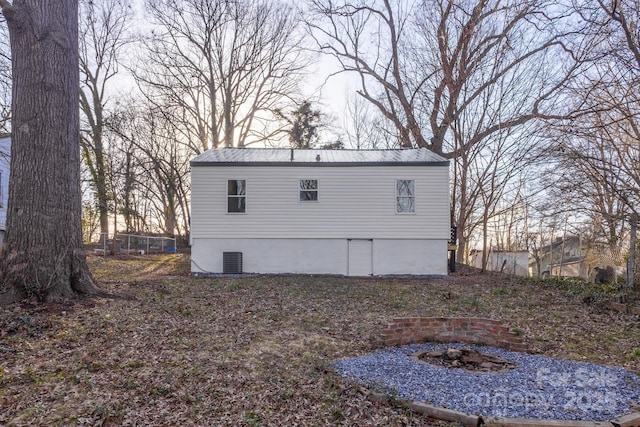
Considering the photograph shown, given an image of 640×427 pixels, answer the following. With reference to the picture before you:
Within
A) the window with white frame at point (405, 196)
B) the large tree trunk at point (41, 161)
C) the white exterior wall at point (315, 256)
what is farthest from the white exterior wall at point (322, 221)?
the large tree trunk at point (41, 161)

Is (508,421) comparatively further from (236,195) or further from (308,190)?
(236,195)

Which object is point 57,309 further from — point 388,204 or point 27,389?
point 388,204

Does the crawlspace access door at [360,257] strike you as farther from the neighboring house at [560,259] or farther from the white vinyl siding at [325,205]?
the neighboring house at [560,259]

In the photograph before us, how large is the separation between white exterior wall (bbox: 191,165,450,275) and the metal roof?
170 mm

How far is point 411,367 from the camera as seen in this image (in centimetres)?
442

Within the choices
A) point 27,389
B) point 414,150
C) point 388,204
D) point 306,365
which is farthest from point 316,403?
point 414,150

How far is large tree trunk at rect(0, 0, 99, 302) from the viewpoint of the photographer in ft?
19.1

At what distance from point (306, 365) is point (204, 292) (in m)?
4.85

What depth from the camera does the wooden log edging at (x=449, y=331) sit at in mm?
5473

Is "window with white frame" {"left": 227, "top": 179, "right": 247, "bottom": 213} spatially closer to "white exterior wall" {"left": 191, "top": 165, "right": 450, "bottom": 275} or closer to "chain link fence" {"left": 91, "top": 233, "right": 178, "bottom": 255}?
"white exterior wall" {"left": 191, "top": 165, "right": 450, "bottom": 275}

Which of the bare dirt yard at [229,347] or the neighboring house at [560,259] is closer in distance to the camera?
the bare dirt yard at [229,347]

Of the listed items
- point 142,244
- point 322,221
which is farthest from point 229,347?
point 142,244

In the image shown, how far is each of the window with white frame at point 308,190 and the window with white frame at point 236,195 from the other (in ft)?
5.71

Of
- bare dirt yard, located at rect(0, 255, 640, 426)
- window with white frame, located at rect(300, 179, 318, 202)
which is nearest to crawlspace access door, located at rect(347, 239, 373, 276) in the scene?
window with white frame, located at rect(300, 179, 318, 202)
